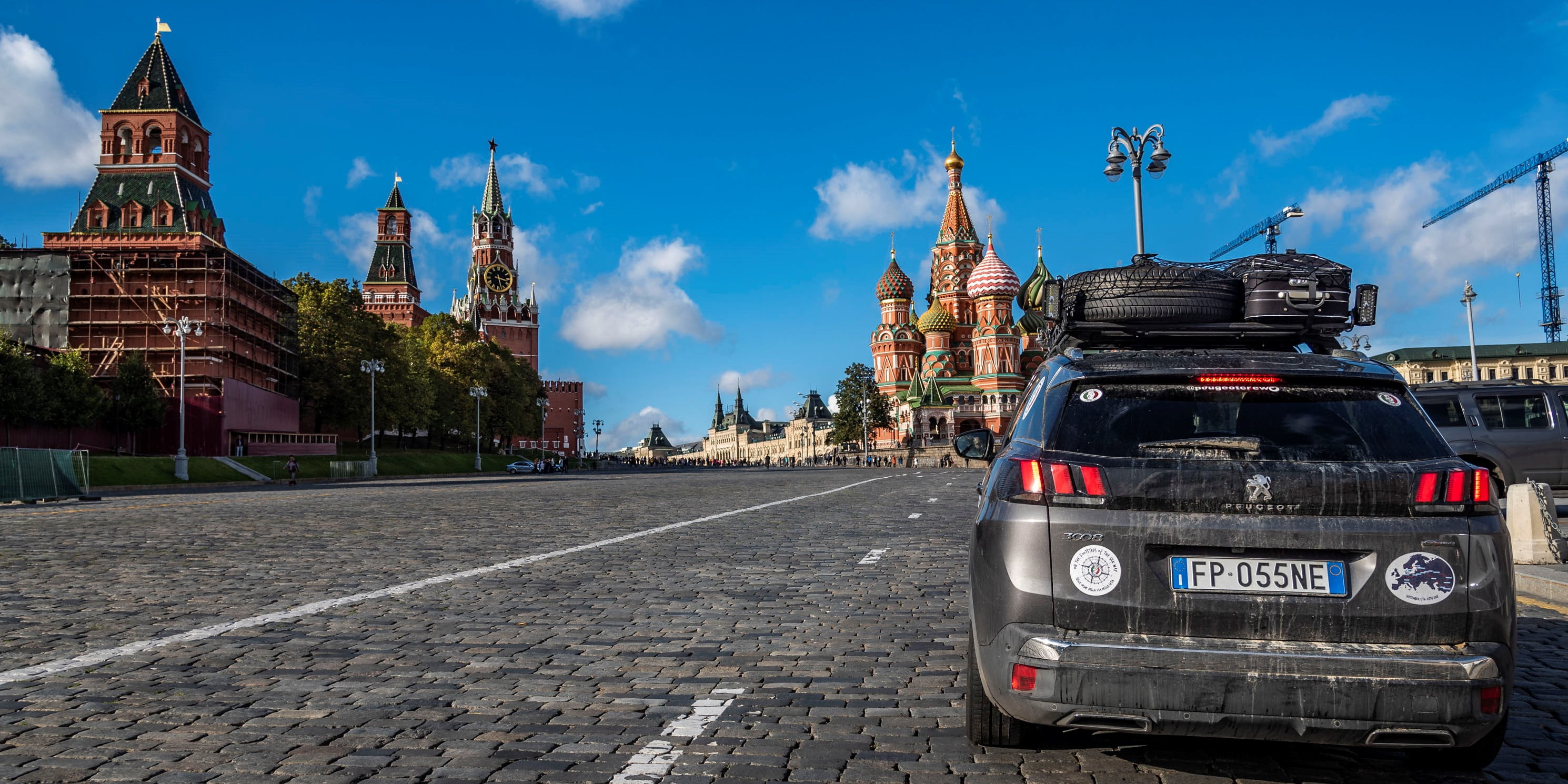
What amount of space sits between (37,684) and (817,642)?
3766 mm

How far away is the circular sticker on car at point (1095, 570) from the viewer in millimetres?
3551

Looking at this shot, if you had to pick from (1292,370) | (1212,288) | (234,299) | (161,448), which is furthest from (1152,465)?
(234,299)

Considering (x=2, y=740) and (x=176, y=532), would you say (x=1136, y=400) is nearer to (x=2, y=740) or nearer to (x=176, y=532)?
(x=2, y=740)

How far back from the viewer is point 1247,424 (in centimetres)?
391

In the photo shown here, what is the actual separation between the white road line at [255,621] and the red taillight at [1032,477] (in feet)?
15.0

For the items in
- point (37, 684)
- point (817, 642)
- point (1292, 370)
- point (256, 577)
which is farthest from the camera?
point (256, 577)

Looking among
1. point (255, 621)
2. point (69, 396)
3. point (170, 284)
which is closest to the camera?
point (255, 621)

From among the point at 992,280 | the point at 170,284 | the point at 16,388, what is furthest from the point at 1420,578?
the point at 992,280

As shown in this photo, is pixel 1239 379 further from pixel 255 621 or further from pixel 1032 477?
pixel 255 621

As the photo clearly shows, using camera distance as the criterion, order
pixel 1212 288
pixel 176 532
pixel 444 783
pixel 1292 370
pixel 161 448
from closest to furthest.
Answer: pixel 444 783, pixel 1292 370, pixel 1212 288, pixel 176 532, pixel 161 448

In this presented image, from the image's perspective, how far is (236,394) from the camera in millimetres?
61062

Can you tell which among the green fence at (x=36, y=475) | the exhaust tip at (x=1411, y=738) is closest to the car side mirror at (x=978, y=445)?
the exhaust tip at (x=1411, y=738)

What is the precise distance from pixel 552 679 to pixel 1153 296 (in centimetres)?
419

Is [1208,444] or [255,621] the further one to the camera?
[255,621]
